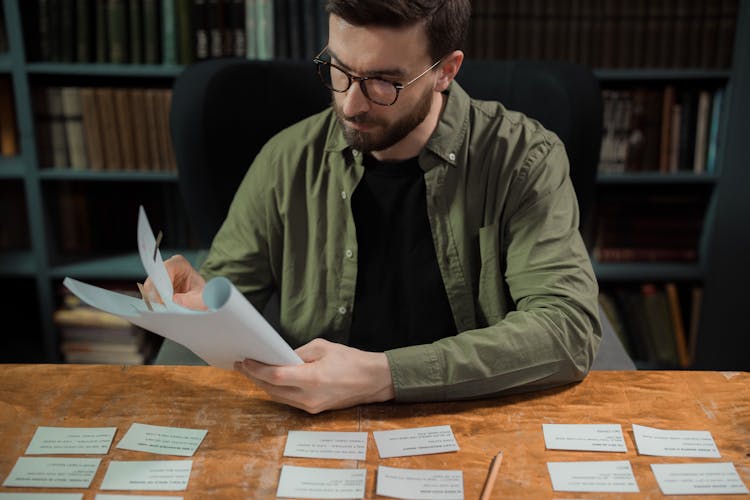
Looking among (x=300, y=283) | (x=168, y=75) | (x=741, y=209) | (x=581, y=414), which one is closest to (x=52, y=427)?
(x=300, y=283)

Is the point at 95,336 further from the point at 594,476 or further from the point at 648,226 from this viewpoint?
the point at 594,476

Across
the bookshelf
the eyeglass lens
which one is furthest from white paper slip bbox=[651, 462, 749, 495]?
the bookshelf

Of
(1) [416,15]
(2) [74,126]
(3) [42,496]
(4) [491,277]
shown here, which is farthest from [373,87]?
(2) [74,126]

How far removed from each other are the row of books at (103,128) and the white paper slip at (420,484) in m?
1.68

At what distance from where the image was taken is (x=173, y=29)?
222cm

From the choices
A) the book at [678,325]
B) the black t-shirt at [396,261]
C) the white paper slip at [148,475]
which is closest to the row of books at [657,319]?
the book at [678,325]

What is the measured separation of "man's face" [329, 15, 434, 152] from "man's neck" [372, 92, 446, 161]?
5cm

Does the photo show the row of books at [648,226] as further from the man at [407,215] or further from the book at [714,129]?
the man at [407,215]

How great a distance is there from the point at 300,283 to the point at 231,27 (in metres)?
1.13

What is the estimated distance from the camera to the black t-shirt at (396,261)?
4.53ft

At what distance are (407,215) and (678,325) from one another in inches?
58.7

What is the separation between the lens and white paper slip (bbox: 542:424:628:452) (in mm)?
929

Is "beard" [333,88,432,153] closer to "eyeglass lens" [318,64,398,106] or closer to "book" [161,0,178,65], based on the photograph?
"eyeglass lens" [318,64,398,106]

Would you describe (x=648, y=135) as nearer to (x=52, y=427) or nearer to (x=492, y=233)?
(x=492, y=233)
